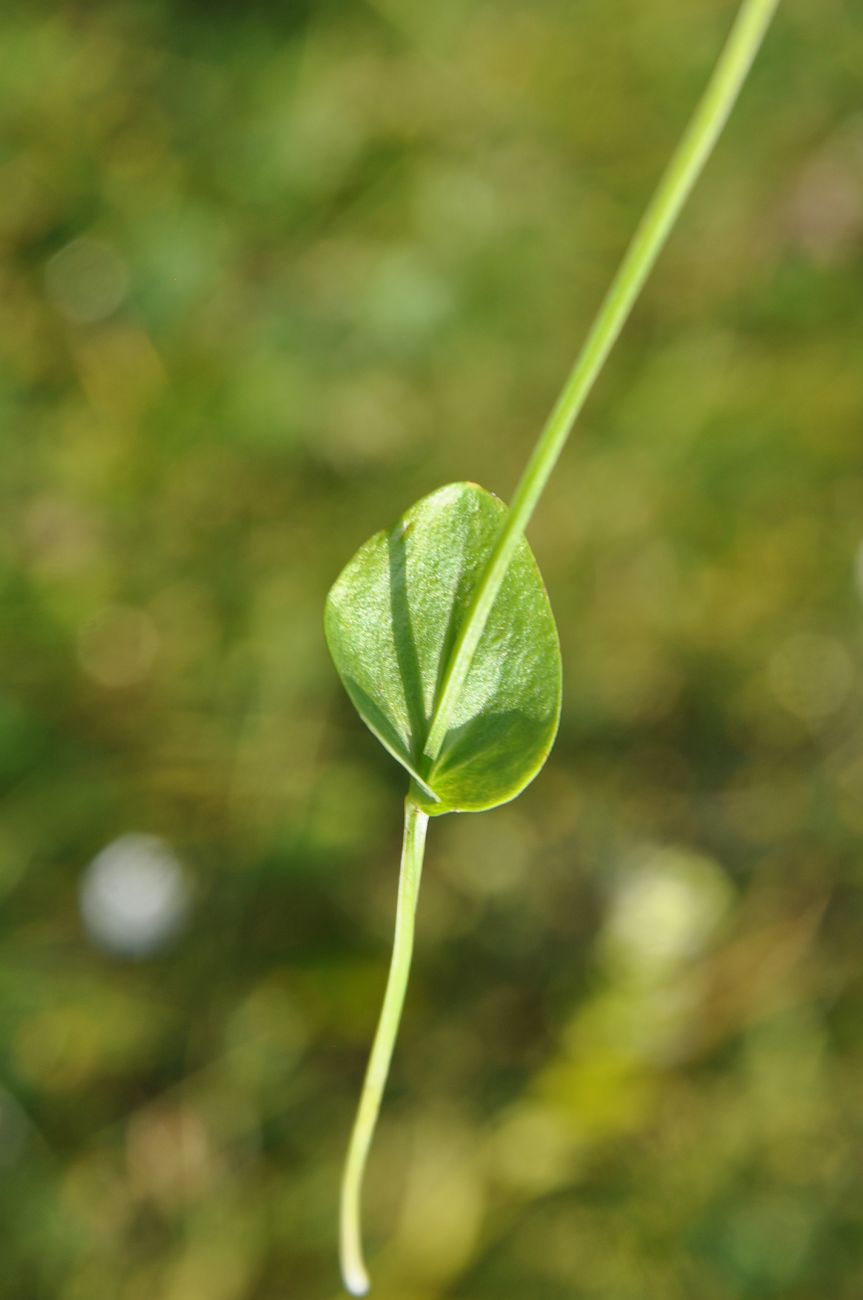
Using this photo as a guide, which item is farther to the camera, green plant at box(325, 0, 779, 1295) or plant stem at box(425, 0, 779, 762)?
green plant at box(325, 0, 779, 1295)

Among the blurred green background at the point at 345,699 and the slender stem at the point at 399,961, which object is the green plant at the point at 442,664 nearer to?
the slender stem at the point at 399,961

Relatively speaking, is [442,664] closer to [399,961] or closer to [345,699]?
Result: [399,961]

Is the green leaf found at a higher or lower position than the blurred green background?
higher

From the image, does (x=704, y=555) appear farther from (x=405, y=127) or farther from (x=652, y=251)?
(x=652, y=251)

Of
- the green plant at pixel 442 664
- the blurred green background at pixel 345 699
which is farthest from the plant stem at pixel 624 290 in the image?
the blurred green background at pixel 345 699

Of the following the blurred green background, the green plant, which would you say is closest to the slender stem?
the green plant

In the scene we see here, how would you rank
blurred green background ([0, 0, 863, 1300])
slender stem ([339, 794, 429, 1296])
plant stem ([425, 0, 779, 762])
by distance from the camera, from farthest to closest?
blurred green background ([0, 0, 863, 1300])
slender stem ([339, 794, 429, 1296])
plant stem ([425, 0, 779, 762])

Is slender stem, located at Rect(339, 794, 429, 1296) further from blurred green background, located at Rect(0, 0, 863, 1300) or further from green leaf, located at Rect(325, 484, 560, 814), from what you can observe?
blurred green background, located at Rect(0, 0, 863, 1300)

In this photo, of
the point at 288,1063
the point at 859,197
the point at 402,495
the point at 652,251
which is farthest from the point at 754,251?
the point at 652,251
